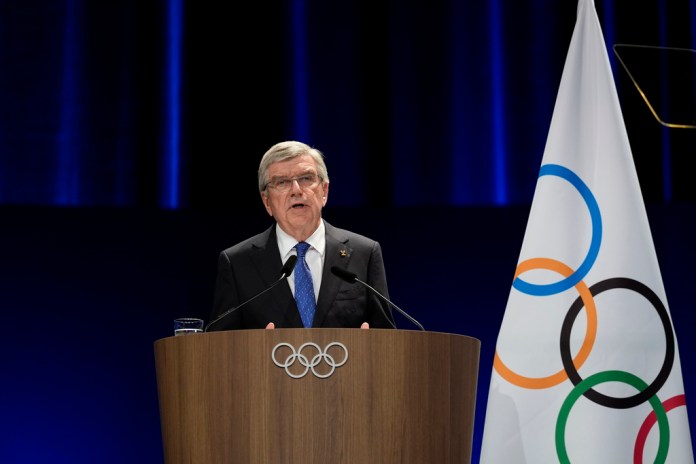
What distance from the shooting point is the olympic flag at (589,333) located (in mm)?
2637

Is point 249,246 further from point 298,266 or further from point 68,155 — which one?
point 68,155

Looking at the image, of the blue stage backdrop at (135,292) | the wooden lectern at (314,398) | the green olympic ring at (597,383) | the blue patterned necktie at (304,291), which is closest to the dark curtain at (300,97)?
the blue stage backdrop at (135,292)

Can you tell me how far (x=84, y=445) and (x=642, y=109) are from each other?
246 centimetres

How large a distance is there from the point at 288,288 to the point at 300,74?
1.46m

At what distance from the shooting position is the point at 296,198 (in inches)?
118

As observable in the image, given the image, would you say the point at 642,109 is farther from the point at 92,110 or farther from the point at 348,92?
the point at 92,110

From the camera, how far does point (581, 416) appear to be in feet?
8.74

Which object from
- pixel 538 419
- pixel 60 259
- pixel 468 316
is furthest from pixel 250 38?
pixel 538 419

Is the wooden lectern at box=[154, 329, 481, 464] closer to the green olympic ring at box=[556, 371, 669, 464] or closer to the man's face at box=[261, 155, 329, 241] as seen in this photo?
the green olympic ring at box=[556, 371, 669, 464]

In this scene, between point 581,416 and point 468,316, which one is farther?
point 468,316

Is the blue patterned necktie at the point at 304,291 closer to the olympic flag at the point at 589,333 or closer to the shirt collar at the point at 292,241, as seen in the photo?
the shirt collar at the point at 292,241

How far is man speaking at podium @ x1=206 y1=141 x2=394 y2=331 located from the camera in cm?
288

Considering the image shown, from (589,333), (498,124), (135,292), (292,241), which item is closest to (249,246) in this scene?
(292,241)

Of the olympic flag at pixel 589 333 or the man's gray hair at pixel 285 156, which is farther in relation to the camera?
the man's gray hair at pixel 285 156
